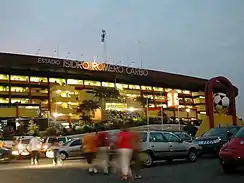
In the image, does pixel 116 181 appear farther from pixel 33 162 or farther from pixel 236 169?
pixel 33 162

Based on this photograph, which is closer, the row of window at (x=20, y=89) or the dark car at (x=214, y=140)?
the dark car at (x=214, y=140)

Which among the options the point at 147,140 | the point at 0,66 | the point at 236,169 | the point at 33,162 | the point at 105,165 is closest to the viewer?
the point at 236,169

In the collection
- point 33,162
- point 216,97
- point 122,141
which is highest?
point 216,97

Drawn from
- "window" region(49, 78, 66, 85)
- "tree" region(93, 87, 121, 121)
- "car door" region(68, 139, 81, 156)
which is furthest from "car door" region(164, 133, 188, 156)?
"window" region(49, 78, 66, 85)

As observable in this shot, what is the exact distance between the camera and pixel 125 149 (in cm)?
1263

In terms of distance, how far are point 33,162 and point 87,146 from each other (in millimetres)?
8769

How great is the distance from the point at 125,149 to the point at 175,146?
26.1ft

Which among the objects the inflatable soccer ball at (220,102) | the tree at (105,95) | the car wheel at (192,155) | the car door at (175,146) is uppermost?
the tree at (105,95)

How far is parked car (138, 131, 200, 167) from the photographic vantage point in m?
19.1

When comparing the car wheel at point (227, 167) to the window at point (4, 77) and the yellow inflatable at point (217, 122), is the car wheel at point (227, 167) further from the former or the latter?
the window at point (4, 77)

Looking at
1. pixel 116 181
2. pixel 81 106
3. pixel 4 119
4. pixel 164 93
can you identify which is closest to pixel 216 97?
pixel 116 181

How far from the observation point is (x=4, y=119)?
81.6 metres

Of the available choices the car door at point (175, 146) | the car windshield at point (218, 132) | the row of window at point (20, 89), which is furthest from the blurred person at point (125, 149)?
the row of window at point (20, 89)

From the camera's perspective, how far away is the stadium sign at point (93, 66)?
8544 centimetres
